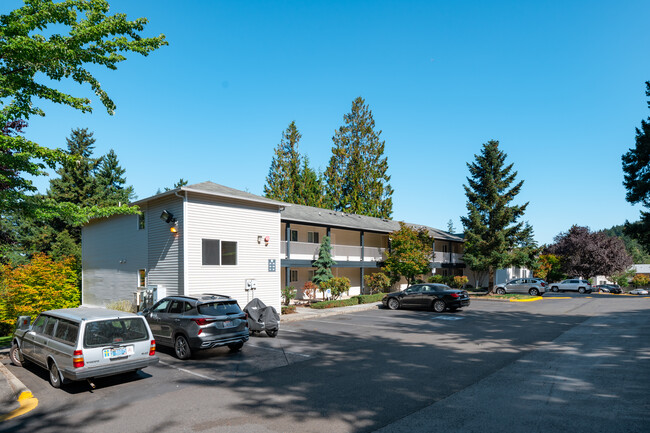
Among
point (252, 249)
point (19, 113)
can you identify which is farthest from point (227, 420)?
point (252, 249)

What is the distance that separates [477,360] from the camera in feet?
34.3

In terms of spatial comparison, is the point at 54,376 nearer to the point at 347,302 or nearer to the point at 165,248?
the point at 165,248

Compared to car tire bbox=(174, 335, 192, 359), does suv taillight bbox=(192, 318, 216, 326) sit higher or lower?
higher

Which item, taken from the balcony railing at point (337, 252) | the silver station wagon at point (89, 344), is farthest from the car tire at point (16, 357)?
the balcony railing at point (337, 252)

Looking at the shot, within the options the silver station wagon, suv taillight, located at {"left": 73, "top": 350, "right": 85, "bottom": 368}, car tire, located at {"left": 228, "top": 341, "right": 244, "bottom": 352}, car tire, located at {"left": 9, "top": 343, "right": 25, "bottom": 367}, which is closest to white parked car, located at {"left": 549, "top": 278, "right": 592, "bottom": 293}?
car tire, located at {"left": 228, "top": 341, "right": 244, "bottom": 352}

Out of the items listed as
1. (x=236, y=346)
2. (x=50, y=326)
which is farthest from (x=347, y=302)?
(x=50, y=326)

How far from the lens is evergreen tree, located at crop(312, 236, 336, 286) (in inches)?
1055

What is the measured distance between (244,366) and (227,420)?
3.69 metres

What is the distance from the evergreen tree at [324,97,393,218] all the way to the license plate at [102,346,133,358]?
147 feet

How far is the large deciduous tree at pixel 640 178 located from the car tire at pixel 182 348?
34766mm

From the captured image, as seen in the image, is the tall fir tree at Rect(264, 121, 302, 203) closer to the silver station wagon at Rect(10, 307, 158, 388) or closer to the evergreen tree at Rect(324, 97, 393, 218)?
the evergreen tree at Rect(324, 97, 393, 218)

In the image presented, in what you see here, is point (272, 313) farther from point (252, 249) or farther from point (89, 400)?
point (89, 400)

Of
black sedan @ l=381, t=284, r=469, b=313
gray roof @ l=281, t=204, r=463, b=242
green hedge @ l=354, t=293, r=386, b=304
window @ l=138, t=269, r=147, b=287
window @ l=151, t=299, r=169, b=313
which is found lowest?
green hedge @ l=354, t=293, r=386, b=304

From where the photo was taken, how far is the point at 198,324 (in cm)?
1057
